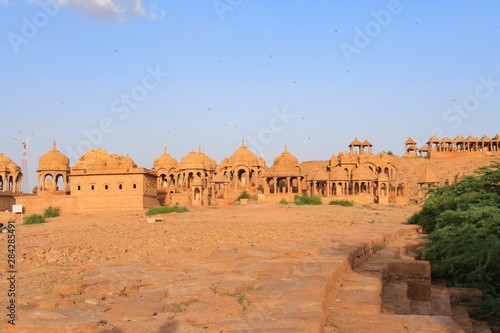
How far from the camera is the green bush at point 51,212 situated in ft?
93.8

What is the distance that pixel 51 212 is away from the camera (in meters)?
29.2

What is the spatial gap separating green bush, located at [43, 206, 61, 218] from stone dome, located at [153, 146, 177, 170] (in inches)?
775

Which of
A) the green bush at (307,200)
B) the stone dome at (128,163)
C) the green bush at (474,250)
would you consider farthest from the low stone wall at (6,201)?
the green bush at (474,250)

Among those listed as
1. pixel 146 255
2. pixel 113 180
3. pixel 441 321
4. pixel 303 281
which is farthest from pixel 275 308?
pixel 113 180

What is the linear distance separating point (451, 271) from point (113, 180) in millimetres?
26967

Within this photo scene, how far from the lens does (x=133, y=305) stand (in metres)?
4.39

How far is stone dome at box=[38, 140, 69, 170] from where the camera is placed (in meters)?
38.4

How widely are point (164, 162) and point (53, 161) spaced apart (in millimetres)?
13483

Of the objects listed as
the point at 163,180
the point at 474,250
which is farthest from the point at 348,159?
the point at 474,250

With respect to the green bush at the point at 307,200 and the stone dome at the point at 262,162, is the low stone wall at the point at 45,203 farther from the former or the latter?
the stone dome at the point at 262,162

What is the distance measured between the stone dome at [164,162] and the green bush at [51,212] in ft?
64.6

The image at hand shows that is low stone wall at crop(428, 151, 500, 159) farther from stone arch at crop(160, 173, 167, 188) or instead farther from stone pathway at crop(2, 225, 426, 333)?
stone pathway at crop(2, 225, 426, 333)

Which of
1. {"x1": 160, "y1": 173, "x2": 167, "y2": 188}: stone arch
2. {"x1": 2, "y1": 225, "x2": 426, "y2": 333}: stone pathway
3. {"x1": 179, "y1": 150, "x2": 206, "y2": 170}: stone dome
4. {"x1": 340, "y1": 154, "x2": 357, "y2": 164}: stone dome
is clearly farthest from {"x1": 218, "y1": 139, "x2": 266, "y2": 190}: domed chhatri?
{"x1": 2, "y1": 225, "x2": 426, "y2": 333}: stone pathway

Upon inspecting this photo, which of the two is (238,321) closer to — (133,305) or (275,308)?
(275,308)
